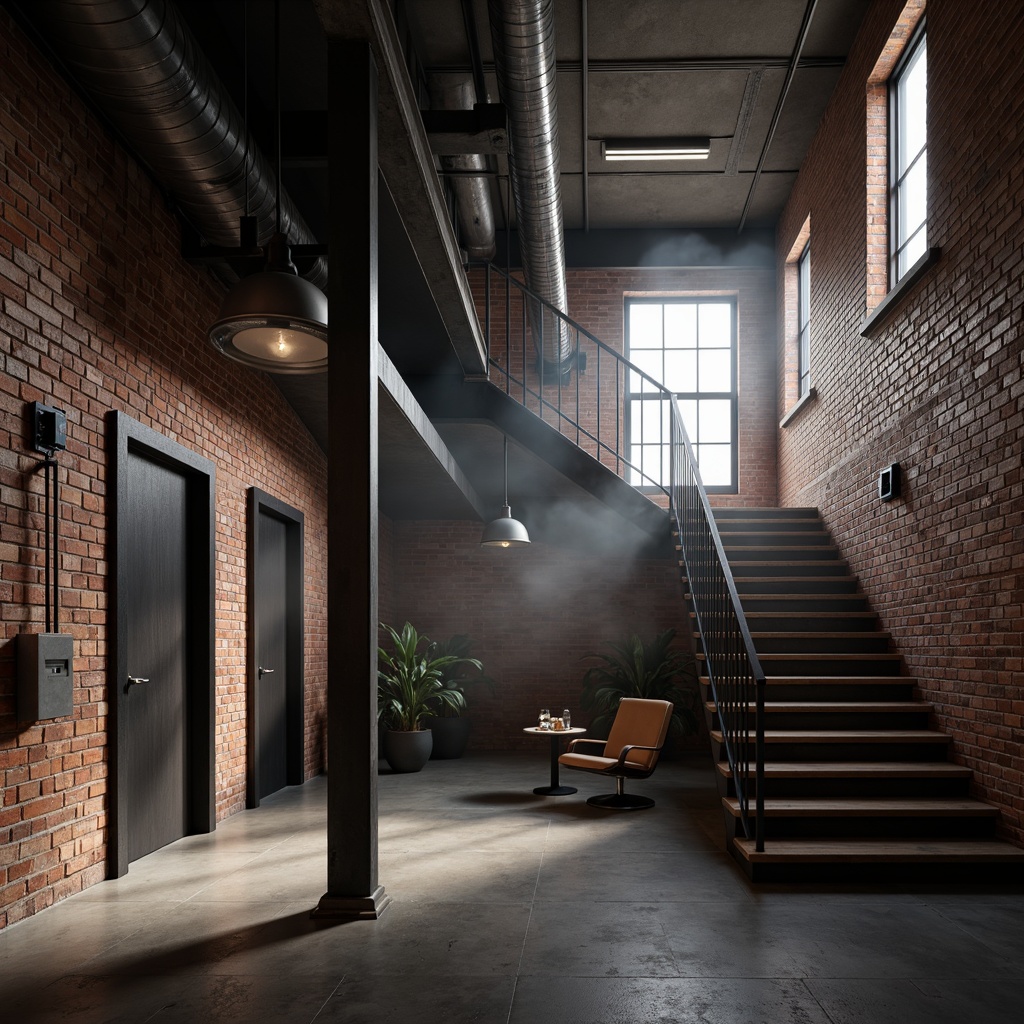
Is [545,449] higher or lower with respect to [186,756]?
higher

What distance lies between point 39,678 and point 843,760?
13.6 feet

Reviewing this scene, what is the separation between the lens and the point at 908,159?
6.52m

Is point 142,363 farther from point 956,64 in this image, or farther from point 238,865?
point 956,64

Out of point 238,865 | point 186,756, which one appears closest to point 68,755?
point 238,865

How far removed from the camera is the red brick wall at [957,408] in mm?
4605

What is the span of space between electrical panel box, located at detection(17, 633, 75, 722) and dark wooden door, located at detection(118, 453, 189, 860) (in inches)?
29.9

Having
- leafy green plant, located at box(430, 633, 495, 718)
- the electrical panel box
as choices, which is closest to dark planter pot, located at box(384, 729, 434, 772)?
leafy green plant, located at box(430, 633, 495, 718)

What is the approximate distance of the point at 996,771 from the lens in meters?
4.73

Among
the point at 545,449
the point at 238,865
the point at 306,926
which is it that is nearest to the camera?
the point at 306,926

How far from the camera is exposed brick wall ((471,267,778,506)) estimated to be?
33.7 feet

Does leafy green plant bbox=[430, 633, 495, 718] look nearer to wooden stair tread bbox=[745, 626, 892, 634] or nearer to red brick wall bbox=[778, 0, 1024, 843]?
wooden stair tread bbox=[745, 626, 892, 634]

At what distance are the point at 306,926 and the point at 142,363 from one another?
2.83 meters

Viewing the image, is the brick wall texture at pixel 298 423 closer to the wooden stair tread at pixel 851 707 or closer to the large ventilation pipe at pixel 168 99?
the wooden stair tread at pixel 851 707

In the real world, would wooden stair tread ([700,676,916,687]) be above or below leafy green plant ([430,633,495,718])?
above
